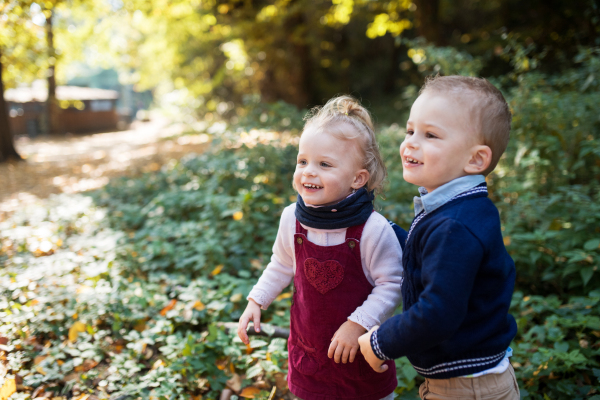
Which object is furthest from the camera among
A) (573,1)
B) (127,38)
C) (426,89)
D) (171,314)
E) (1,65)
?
(127,38)

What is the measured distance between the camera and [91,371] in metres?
2.55

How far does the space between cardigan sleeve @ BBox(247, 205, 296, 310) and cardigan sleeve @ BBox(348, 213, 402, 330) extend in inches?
13.8

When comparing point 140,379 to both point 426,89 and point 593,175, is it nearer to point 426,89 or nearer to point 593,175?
point 426,89

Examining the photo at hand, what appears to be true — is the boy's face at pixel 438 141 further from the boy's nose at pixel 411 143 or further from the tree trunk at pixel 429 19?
the tree trunk at pixel 429 19

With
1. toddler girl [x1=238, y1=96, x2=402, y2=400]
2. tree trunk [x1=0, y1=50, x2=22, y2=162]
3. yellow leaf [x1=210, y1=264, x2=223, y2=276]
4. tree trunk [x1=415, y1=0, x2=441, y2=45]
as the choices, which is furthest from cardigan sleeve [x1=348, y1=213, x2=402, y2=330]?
tree trunk [x1=0, y1=50, x2=22, y2=162]

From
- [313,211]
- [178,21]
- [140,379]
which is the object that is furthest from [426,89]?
[178,21]

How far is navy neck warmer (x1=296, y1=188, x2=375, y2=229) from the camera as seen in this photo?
1645 mm

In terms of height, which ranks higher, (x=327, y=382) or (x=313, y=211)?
(x=313, y=211)

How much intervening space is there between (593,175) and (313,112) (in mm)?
3674

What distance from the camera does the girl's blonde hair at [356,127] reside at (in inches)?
66.1

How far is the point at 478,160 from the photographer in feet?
4.56

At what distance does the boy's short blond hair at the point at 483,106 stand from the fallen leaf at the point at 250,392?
1.80 metres

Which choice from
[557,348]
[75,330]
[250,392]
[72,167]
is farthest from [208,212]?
[72,167]

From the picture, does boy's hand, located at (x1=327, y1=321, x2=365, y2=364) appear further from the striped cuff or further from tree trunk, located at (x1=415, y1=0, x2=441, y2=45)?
tree trunk, located at (x1=415, y1=0, x2=441, y2=45)
